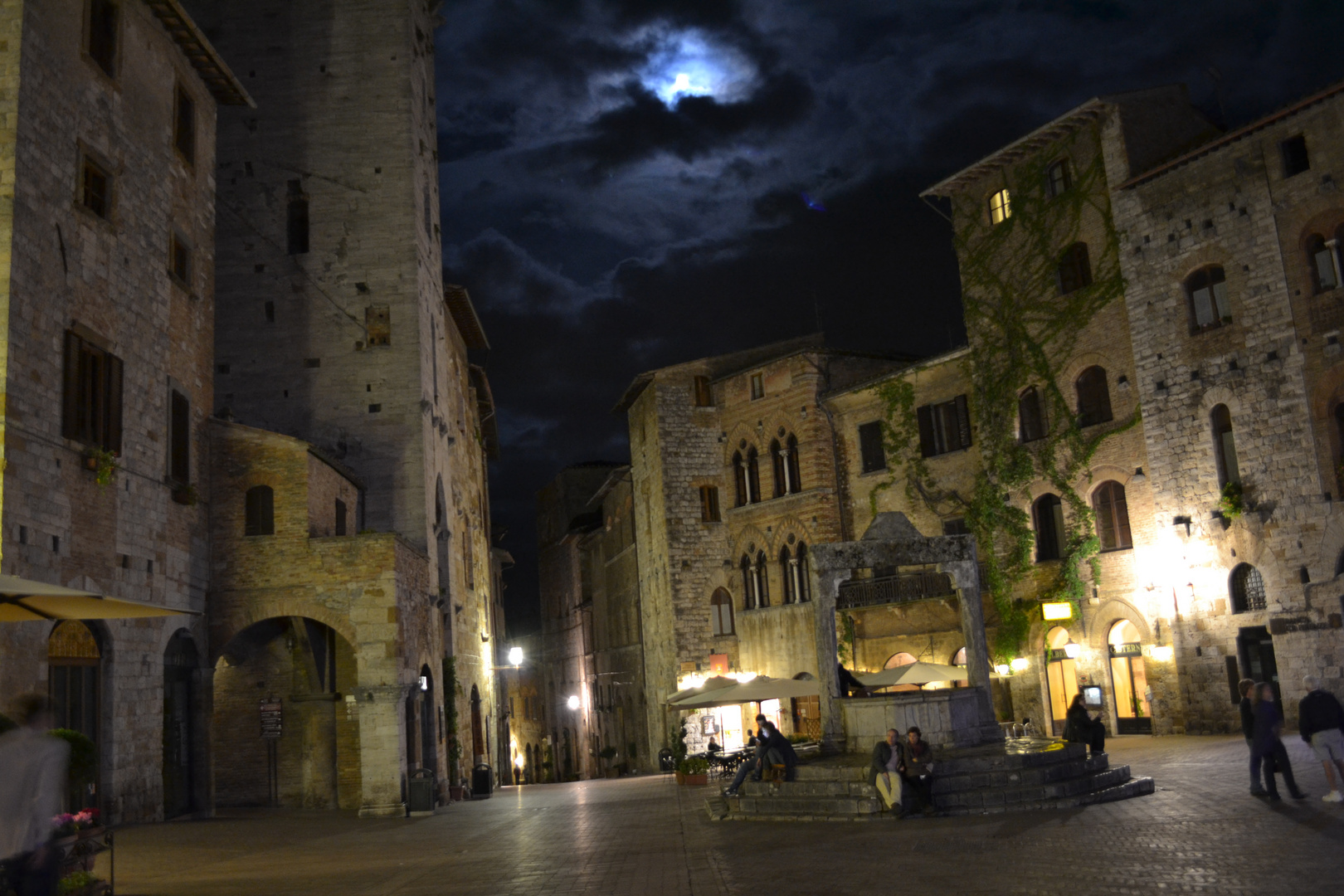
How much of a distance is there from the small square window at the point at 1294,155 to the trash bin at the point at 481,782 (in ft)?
72.1

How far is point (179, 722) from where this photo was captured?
20.0 m

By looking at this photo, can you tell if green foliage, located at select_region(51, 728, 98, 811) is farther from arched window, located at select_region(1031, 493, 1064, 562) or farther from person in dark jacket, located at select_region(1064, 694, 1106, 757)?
arched window, located at select_region(1031, 493, 1064, 562)

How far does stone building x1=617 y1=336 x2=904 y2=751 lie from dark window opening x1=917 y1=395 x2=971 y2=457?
8.93 feet

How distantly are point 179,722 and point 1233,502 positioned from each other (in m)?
21.5

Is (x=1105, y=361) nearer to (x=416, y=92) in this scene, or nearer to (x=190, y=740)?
(x=416, y=92)

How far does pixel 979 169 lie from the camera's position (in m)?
30.4

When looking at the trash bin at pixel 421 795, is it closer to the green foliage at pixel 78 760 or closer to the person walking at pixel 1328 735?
the green foliage at pixel 78 760

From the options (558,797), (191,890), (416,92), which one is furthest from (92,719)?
(416,92)

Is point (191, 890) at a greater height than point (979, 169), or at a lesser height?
lesser

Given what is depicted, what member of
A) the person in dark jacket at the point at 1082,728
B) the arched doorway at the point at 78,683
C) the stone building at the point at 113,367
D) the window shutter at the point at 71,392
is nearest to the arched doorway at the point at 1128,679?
the person in dark jacket at the point at 1082,728

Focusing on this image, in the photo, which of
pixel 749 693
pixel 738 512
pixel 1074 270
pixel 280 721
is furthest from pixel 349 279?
pixel 1074 270

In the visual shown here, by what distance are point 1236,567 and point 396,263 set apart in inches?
798

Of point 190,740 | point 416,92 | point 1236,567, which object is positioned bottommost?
point 190,740

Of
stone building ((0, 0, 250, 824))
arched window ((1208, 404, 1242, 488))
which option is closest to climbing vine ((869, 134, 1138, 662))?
arched window ((1208, 404, 1242, 488))
